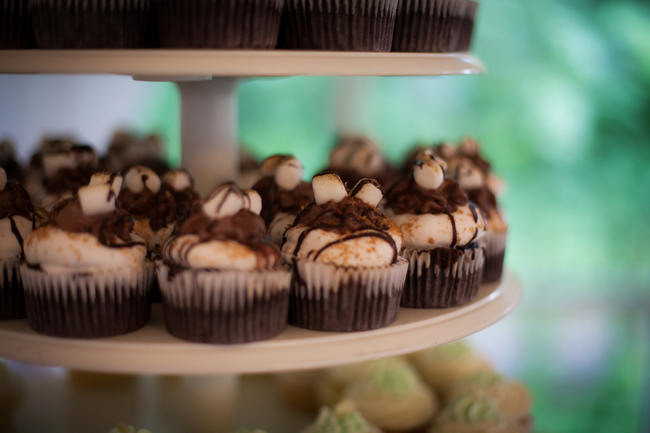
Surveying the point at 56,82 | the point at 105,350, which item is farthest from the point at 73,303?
the point at 56,82

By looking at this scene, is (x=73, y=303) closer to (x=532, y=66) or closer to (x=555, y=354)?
(x=555, y=354)

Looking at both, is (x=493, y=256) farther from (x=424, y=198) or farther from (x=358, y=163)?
(x=358, y=163)

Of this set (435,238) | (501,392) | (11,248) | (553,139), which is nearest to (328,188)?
(435,238)

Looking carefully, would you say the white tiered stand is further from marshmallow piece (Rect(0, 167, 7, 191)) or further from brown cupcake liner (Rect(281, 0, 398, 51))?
marshmallow piece (Rect(0, 167, 7, 191))

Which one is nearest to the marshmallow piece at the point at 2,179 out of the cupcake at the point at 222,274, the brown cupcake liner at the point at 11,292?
the brown cupcake liner at the point at 11,292

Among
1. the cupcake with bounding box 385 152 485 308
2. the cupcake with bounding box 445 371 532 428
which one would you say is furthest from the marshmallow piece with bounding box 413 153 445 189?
the cupcake with bounding box 445 371 532 428
